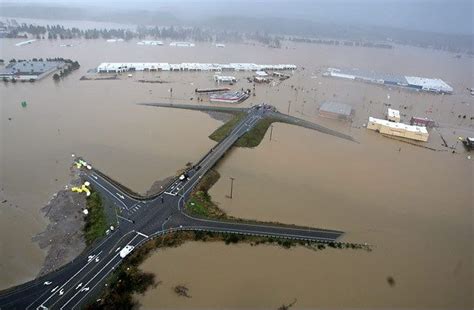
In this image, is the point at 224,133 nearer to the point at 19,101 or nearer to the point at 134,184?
the point at 134,184

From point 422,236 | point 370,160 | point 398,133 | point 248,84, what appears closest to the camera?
point 422,236

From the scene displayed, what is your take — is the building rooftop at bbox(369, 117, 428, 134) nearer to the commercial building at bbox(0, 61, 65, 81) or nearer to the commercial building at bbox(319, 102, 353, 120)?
the commercial building at bbox(319, 102, 353, 120)

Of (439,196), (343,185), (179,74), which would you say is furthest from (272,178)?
(179,74)

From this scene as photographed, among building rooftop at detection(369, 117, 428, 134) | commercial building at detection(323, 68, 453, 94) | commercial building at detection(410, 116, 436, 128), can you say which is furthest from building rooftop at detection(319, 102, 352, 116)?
commercial building at detection(323, 68, 453, 94)

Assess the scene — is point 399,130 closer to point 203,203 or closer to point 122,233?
point 203,203

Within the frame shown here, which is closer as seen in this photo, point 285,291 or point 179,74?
point 285,291

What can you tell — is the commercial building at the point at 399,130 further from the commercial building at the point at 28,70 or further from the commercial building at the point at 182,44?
the commercial building at the point at 182,44
